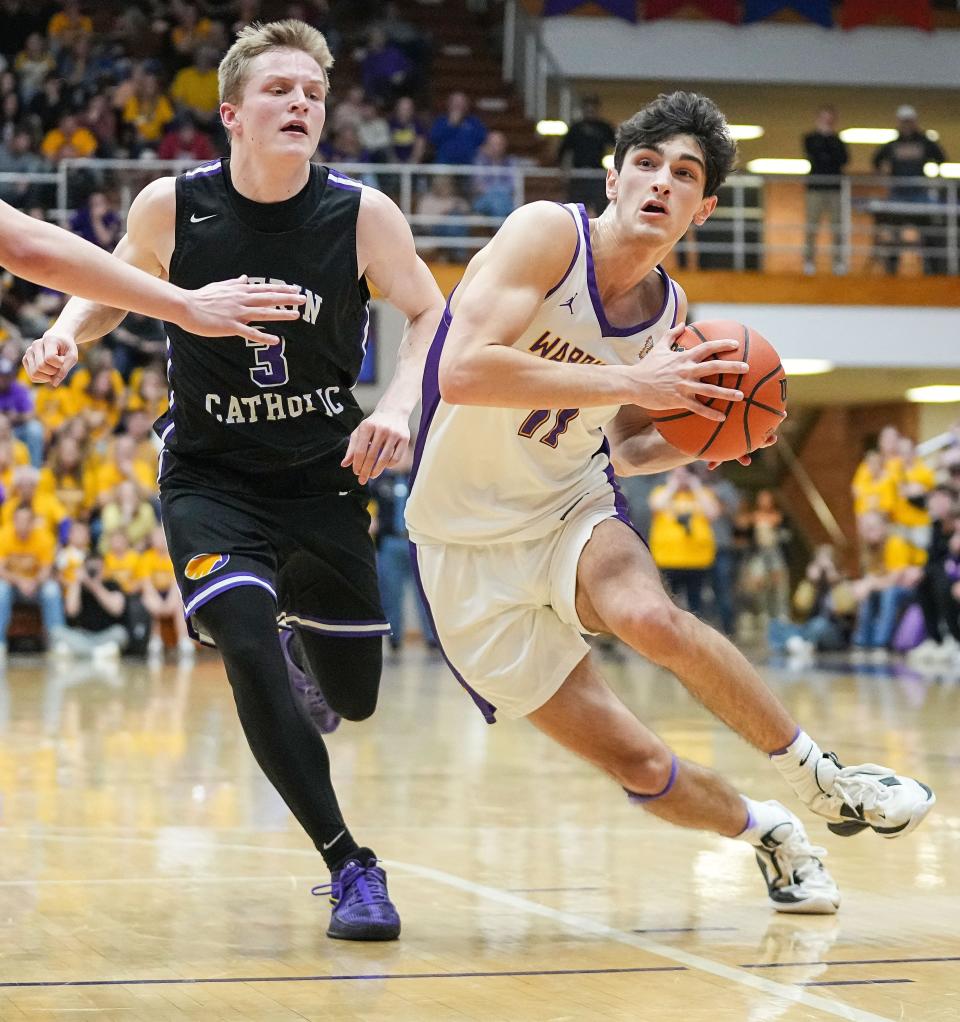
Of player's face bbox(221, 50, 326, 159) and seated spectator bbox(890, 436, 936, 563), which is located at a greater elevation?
player's face bbox(221, 50, 326, 159)

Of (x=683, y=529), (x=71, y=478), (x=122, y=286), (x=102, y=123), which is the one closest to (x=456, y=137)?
(x=102, y=123)

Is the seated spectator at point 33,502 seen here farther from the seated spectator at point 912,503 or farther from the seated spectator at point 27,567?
the seated spectator at point 912,503

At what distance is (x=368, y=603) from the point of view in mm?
4461

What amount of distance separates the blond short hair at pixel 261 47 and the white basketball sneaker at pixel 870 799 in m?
2.08

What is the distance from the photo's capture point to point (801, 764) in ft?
13.6

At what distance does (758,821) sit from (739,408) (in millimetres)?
1053

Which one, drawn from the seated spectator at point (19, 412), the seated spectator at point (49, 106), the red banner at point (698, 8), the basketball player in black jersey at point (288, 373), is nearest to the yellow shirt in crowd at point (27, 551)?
the seated spectator at point (19, 412)

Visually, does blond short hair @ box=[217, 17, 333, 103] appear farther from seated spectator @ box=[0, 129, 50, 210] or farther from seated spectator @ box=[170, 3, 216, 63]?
seated spectator @ box=[170, 3, 216, 63]

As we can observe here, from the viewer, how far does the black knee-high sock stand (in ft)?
13.5

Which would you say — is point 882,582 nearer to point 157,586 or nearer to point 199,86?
point 157,586

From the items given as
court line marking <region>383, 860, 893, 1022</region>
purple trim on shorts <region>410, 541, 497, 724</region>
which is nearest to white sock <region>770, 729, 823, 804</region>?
court line marking <region>383, 860, 893, 1022</region>

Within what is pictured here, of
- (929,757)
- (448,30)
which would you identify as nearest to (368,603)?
(929,757)

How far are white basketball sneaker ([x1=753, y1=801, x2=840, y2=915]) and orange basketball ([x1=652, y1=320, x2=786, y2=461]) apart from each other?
0.96m

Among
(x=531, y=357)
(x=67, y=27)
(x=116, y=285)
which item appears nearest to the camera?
(x=116, y=285)
